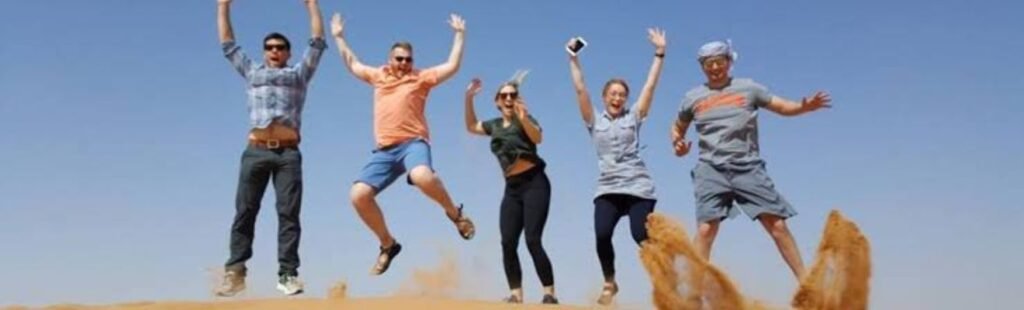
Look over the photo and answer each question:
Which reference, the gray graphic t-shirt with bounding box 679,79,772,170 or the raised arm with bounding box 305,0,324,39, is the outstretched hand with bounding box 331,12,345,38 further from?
the gray graphic t-shirt with bounding box 679,79,772,170

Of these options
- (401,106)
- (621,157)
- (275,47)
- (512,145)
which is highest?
(275,47)

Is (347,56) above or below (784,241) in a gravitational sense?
above

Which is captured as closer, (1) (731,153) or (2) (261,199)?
(1) (731,153)

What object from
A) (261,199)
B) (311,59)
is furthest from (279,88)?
(261,199)

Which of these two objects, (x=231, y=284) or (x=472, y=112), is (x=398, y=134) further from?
(x=231, y=284)

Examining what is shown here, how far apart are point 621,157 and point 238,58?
3090 mm

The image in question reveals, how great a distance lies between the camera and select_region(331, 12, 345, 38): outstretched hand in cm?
935

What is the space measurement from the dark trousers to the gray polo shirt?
7.47ft

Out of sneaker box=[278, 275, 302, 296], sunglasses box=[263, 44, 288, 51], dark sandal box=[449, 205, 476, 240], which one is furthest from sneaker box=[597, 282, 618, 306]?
sunglasses box=[263, 44, 288, 51]

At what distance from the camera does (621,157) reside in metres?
8.45

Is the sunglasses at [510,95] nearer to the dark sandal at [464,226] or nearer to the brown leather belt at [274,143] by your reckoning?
the dark sandal at [464,226]

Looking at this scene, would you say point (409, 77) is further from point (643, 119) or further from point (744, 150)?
point (744, 150)

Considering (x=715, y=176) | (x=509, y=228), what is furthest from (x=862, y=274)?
(x=509, y=228)

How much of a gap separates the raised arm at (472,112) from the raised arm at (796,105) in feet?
7.69
